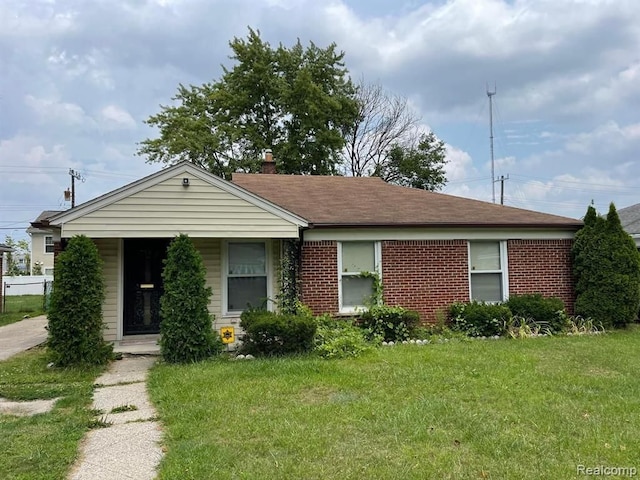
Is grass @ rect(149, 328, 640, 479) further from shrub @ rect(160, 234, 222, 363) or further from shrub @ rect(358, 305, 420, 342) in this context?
A: shrub @ rect(358, 305, 420, 342)

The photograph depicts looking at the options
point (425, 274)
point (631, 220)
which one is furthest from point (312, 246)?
point (631, 220)

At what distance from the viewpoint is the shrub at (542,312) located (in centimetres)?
1011

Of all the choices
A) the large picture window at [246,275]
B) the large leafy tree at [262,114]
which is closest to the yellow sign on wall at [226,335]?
the large picture window at [246,275]

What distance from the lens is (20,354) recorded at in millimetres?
9156

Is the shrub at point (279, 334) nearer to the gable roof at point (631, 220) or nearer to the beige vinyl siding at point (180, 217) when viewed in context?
the beige vinyl siding at point (180, 217)

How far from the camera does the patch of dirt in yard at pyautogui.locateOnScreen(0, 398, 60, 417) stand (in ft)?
18.2

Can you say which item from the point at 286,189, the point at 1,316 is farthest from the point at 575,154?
the point at 1,316

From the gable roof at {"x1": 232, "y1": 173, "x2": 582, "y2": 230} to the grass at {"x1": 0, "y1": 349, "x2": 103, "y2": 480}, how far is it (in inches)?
195

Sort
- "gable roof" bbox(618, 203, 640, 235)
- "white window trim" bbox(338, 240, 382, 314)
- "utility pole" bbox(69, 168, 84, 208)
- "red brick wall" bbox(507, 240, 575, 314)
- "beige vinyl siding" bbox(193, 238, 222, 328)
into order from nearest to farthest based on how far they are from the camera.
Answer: "beige vinyl siding" bbox(193, 238, 222, 328) → "white window trim" bbox(338, 240, 382, 314) → "red brick wall" bbox(507, 240, 575, 314) → "gable roof" bbox(618, 203, 640, 235) → "utility pole" bbox(69, 168, 84, 208)

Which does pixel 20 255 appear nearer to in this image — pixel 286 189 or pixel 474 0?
pixel 286 189

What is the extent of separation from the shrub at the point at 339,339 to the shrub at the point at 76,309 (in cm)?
361

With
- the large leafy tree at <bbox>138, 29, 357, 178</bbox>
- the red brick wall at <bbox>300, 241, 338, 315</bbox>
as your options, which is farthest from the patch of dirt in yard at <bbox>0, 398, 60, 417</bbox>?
the large leafy tree at <bbox>138, 29, 357, 178</bbox>

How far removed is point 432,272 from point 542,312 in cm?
235
